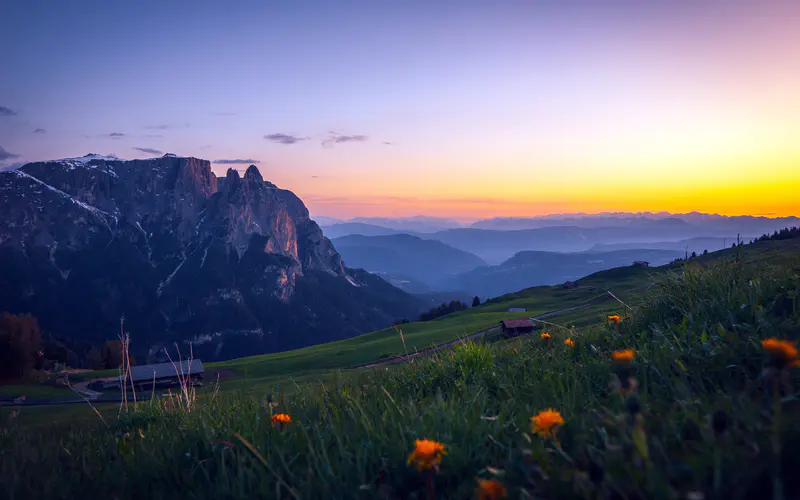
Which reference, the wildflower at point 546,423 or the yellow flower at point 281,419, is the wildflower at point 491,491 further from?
the yellow flower at point 281,419

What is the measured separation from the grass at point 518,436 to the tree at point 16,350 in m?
71.7

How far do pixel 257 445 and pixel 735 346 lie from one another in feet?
11.4

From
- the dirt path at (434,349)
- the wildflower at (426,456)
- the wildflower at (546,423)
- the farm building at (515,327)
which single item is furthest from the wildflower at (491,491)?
the farm building at (515,327)

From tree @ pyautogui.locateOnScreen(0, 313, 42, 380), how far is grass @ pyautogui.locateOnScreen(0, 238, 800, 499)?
7171cm

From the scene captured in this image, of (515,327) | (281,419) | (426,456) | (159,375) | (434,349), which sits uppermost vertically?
(426,456)

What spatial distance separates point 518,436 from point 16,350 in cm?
7628

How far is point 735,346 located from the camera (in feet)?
10.9

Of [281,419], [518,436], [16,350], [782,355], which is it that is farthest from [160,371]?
[782,355]

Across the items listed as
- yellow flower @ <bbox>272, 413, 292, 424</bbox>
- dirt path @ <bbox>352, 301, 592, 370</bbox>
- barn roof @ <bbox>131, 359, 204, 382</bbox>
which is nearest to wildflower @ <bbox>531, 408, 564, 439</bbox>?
yellow flower @ <bbox>272, 413, 292, 424</bbox>

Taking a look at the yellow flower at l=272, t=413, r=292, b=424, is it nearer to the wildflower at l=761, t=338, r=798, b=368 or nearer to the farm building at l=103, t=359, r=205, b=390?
the wildflower at l=761, t=338, r=798, b=368

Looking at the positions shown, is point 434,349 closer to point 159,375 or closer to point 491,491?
point 491,491

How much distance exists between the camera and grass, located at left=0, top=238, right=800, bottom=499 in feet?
6.29

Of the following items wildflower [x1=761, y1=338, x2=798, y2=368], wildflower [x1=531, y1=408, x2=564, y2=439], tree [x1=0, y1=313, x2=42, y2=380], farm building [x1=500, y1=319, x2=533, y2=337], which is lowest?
tree [x1=0, y1=313, x2=42, y2=380]

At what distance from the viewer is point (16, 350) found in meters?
59.0
